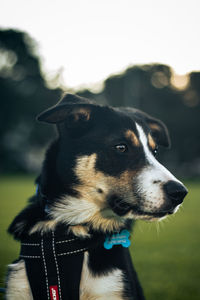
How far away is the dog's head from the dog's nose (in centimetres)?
10

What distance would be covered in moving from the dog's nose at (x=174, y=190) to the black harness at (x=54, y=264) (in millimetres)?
758

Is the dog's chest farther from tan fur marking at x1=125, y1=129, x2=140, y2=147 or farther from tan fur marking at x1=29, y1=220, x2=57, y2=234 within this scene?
tan fur marking at x1=125, y1=129, x2=140, y2=147

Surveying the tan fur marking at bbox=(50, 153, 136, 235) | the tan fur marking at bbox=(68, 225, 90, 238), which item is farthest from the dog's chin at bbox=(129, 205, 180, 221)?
the tan fur marking at bbox=(68, 225, 90, 238)

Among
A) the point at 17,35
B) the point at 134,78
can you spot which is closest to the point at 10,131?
the point at 17,35

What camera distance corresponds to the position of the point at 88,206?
3227 millimetres

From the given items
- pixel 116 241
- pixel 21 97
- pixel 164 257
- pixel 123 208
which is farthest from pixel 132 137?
pixel 21 97

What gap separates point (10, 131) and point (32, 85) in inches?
226

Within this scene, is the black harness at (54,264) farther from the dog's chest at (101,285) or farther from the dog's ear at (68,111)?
the dog's ear at (68,111)

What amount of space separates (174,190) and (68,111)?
3.81 ft

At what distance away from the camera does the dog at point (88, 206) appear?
111 inches

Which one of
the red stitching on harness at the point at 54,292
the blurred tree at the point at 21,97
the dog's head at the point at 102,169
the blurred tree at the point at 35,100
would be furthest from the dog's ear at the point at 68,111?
the blurred tree at the point at 21,97

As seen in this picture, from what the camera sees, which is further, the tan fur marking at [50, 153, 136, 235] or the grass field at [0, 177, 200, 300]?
the grass field at [0, 177, 200, 300]

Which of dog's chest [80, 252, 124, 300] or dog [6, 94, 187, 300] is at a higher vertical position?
dog [6, 94, 187, 300]

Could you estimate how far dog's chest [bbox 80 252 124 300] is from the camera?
279 cm
